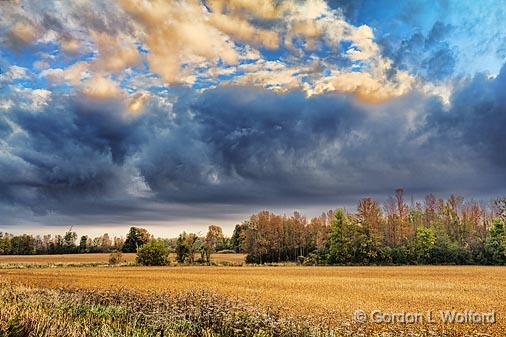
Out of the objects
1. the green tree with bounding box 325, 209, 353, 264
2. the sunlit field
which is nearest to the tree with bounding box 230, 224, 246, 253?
the sunlit field

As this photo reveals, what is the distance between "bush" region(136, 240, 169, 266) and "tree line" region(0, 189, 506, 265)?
525 mm

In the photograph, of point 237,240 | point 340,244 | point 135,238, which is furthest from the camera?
point 237,240

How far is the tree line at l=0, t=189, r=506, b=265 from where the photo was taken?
9062cm

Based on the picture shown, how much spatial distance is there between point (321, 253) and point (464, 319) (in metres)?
73.7

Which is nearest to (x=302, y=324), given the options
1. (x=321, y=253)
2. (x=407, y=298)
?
(x=407, y=298)

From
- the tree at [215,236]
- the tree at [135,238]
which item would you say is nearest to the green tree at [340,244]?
the tree at [215,236]

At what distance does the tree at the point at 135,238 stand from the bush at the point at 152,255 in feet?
175

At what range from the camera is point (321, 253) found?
9544cm

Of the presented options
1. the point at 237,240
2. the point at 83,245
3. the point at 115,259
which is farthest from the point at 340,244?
the point at 83,245

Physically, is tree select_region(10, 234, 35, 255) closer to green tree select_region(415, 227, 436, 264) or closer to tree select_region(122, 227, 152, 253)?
tree select_region(122, 227, 152, 253)

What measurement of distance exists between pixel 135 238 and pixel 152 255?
185 feet

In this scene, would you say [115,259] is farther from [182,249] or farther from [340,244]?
[340,244]

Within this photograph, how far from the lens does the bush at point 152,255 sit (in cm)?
8814

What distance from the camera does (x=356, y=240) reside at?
301ft
